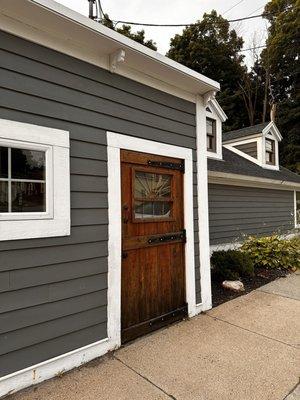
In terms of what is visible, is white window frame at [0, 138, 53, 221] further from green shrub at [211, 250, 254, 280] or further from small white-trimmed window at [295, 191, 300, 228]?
small white-trimmed window at [295, 191, 300, 228]

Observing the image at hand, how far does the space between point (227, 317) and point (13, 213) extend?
3045 millimetres

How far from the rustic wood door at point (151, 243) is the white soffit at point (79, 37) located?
3.39ft

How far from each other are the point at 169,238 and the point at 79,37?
2460mm

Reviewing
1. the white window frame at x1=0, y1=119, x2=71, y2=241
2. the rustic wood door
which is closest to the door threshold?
the rustic wood door

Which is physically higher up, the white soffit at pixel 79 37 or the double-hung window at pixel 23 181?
the white soffit at pixel 79 37

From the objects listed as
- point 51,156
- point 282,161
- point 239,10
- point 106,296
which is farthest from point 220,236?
point 282,161

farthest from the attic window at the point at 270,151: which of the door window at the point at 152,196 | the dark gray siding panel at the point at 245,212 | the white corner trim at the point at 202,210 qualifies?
the door window at the point at 152,196

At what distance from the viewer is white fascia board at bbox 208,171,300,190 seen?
7.50 metres

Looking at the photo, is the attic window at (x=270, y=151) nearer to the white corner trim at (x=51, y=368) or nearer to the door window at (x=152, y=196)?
the door window at (x=152, y=196)

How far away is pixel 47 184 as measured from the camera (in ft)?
9.12

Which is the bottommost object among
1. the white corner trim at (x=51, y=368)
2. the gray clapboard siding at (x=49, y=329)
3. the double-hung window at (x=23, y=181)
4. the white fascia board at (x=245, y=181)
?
the white corner trim at (x=51, y=368)

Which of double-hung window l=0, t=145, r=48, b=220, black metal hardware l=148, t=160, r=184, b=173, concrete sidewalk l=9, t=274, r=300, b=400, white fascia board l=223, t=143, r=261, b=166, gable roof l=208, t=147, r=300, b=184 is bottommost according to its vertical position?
concrete sidewalk l=9, t=274, r=300, b=400

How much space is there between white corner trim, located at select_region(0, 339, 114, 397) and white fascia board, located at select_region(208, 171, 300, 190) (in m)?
5.02

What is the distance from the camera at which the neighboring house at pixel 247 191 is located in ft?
25.9
